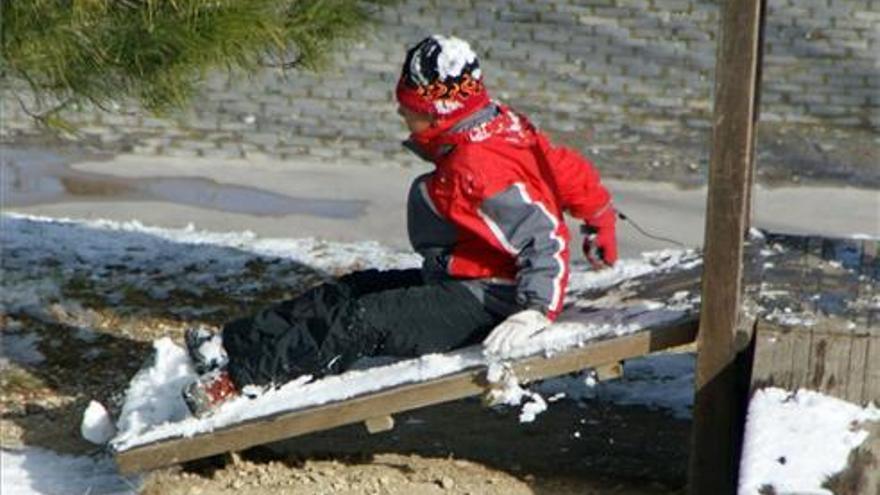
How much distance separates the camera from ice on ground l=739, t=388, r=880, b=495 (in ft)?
12.8

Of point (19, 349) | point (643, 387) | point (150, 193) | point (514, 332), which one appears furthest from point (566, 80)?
point (514, 332)

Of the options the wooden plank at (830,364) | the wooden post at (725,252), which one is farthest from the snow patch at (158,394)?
the wooden plank at (830,364)

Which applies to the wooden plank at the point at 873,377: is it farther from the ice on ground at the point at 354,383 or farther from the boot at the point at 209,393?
the boot at the point at 209,393

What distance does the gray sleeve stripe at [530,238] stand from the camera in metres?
4.61

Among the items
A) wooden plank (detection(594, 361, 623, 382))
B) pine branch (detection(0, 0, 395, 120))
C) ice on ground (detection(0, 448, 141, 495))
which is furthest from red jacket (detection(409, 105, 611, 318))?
ice on ground (detection(0, 448, 141, 495))

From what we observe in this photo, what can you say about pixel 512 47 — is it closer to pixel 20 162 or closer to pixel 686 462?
pixel 20 162

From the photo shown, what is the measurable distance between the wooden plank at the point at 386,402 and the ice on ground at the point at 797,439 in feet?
1.14

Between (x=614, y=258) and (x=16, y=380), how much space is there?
215 cm

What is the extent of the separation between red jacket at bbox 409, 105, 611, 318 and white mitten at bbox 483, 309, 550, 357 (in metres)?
0.03

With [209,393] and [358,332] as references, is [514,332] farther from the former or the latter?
[209,393]

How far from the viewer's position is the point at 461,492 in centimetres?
477

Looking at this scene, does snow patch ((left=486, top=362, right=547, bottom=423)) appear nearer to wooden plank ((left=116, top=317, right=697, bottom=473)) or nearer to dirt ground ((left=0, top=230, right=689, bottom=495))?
wooden plank ((left=116, top=317, right=697, bottom=473))

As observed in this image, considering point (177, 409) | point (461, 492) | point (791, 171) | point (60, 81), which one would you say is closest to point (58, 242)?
point (60, 81)

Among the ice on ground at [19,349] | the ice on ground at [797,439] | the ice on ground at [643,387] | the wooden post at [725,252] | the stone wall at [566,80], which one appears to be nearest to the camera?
the ice on ground at [797,439]
